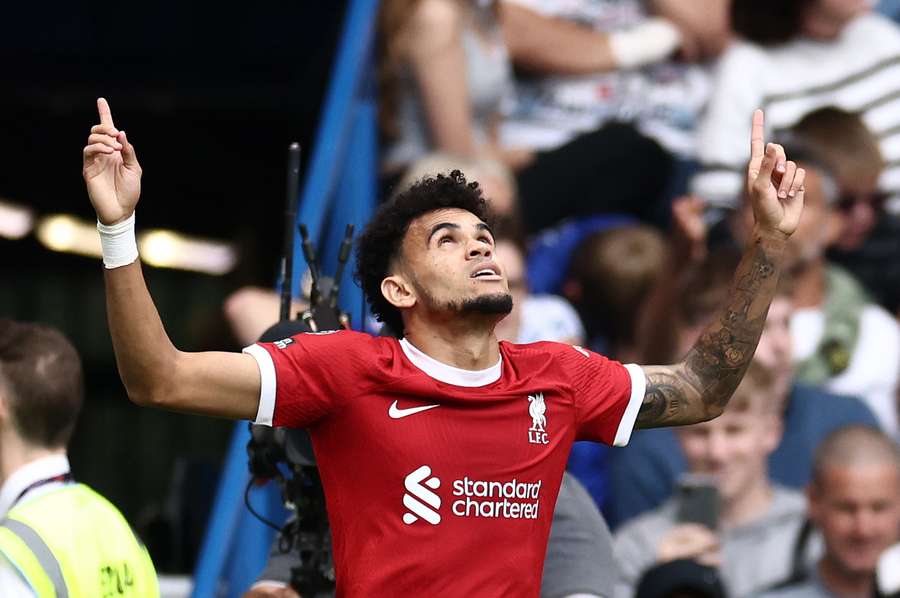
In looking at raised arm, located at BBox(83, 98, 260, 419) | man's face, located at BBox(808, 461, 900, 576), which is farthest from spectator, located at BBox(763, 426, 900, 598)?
raised arm, located at BBox(83, 98, 260, 419)

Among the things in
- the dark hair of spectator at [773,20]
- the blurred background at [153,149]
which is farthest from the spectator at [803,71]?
the blurred background at [153,149]

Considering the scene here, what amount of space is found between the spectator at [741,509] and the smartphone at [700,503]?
3 cm

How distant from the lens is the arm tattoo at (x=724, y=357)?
3.96 meters

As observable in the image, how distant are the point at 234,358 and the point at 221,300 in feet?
21.6

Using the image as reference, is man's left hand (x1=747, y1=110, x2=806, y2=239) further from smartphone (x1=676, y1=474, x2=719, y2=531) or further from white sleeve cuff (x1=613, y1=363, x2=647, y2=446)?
smartphone (x1=676, y1=474, x2=719, y2=531)

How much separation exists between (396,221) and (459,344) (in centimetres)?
39

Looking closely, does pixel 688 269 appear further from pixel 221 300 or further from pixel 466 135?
pixel 221 300

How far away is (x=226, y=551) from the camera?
5238 mm

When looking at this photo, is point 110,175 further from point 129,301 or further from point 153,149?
point 153,149

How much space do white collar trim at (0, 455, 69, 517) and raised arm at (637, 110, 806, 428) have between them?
1421mm

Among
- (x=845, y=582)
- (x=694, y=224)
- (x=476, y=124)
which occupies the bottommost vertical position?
(x=845, y=582)

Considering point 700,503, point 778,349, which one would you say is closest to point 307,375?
point 700,503

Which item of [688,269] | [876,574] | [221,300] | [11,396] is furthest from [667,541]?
[221,300]

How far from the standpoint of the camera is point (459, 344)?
12.3ft
